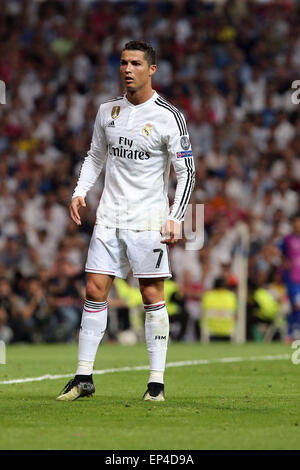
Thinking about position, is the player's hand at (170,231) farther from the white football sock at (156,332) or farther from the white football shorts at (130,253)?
the white football sock at (156,332)

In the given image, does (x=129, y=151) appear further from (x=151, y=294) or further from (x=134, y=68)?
(x=151, y=294)

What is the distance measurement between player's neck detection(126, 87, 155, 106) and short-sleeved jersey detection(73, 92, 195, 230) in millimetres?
26

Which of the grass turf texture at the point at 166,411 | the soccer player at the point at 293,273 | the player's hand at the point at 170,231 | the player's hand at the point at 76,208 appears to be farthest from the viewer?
the soccer player at the point at 293,273

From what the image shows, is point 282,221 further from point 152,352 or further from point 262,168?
point 152,352

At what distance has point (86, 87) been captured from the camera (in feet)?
71.9

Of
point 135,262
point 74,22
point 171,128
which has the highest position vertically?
point 74,22

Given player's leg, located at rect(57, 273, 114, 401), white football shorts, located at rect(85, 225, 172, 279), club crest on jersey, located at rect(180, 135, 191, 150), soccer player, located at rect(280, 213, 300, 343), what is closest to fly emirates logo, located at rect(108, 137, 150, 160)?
club crest on jersey, located at rect(180, 135, 191, 150)

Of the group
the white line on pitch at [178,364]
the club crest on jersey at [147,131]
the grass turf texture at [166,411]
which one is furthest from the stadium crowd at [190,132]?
the club crest on jersey at [147,131]

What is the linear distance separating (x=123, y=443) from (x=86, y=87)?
17.1m

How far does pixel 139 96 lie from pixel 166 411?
7.77 feet

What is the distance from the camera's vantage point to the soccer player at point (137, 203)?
7.71 m

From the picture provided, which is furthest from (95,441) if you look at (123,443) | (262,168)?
(262,168)

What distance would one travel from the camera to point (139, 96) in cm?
782

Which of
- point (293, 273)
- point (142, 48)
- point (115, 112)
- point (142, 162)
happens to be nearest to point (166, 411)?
point (142, 162)
